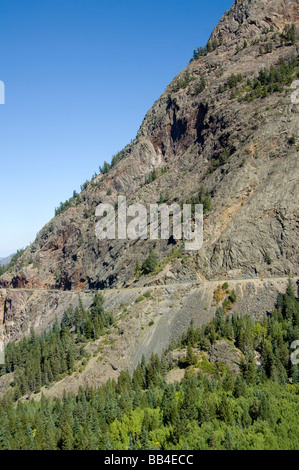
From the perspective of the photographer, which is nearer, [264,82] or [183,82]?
[264,82]

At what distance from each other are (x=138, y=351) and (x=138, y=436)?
30865 millimetres

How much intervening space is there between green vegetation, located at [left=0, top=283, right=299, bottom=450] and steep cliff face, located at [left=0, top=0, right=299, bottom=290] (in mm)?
20852

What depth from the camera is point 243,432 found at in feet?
153

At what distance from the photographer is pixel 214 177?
112 m

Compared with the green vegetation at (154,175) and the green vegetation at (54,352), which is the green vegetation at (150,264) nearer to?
the green vegetation at (54,352)

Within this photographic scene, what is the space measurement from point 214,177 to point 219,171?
225 centimetres

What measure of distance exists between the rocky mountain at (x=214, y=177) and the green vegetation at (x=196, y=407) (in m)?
20.5

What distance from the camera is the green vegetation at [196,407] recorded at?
154 feet

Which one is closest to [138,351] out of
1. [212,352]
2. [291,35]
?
[212,352]

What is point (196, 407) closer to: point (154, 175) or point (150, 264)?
point (150, 264)

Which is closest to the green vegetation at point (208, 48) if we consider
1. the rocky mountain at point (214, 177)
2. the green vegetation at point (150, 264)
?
the rocky mountain at point (214, 177)

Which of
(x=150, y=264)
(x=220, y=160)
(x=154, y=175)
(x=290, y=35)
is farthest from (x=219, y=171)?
(x=290, y=35)

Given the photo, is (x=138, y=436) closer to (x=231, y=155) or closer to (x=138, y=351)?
(x=138, y=351)
